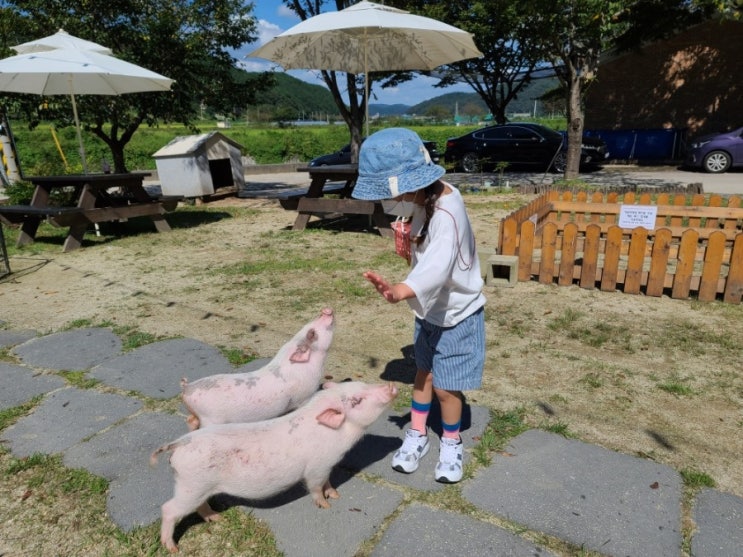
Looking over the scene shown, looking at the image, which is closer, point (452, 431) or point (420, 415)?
point (452, 431)

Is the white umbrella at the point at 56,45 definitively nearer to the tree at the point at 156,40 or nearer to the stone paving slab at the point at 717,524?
the tree at the point at 156,40

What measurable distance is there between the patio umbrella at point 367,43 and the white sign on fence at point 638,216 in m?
3.55

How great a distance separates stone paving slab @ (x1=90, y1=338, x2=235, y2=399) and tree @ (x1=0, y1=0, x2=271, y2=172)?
8972mm

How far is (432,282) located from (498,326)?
7.89 feet

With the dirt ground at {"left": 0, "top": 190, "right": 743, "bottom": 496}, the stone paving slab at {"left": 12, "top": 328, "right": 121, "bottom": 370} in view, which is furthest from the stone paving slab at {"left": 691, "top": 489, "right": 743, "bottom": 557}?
the stone paving slab at {"left": 12, "top": 328, "right": 121, "bottom": 370}

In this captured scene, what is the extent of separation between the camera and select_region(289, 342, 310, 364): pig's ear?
90.2 inches

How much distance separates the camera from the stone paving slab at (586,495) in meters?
1.91

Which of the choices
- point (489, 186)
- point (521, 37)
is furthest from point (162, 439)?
point (521, 37)

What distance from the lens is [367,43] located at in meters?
8.05

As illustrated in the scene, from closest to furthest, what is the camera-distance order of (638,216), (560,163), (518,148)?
(638,216) → (560,163) → (518,148)

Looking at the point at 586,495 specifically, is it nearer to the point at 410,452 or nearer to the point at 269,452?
the point at 410,452

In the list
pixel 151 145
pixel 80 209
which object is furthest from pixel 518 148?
pixel 151 145

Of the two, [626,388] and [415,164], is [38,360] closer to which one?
[415,164]

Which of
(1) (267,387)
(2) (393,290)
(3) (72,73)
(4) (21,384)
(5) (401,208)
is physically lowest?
(4) (21,384)
